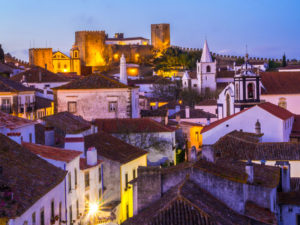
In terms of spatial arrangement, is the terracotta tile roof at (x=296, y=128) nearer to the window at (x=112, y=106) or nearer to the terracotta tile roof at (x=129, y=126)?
the terracotta tile roof at (x=129, y=126)

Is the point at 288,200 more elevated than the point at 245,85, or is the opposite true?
the point at 245,85

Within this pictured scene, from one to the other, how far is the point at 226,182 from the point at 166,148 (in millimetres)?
19598

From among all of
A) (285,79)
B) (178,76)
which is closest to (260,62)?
(178,76)

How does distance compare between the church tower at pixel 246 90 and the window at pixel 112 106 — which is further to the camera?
the church tower at pixel 246 90

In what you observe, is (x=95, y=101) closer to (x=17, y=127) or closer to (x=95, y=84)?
(x=95, y=84)

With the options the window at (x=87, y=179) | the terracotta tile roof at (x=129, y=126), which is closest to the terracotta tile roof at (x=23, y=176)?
the window at (x=87, y=179)

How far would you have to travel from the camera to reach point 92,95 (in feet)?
144

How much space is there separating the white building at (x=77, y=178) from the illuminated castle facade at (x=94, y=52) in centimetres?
9059

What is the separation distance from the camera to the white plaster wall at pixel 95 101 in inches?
1722

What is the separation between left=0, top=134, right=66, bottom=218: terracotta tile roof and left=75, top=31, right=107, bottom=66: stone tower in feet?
373

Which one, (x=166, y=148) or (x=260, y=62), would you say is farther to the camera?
(x=260, y=62)

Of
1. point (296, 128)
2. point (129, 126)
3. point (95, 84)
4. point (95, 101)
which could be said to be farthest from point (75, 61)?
point (129, 126)

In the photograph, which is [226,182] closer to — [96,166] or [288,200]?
[288,200]

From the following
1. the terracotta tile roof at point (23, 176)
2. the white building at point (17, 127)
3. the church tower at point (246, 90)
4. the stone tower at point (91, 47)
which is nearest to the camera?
the terracotta tile roof at point (23, 176)
